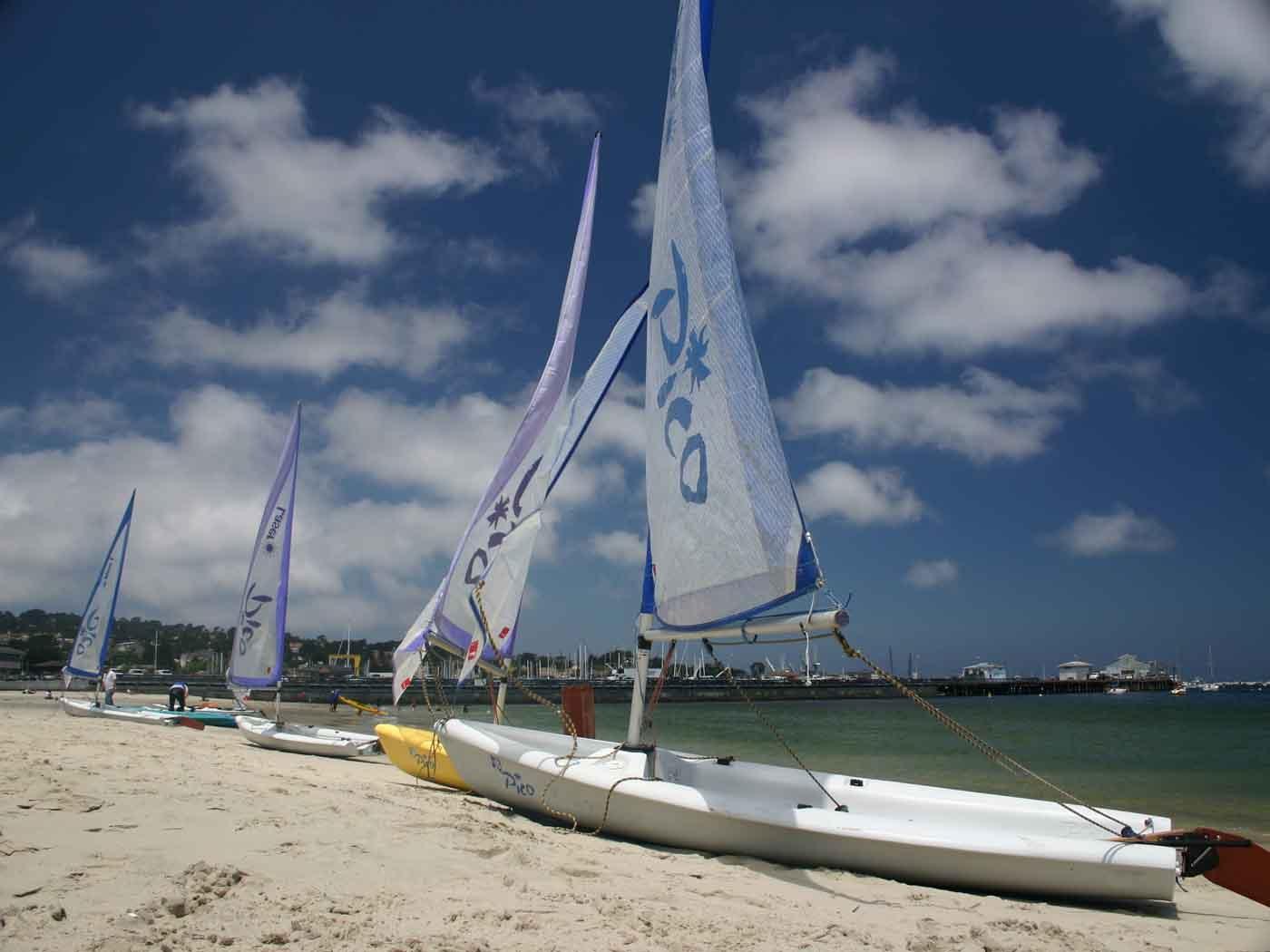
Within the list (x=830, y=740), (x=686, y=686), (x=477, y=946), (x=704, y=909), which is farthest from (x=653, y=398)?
(x=686, y=686)

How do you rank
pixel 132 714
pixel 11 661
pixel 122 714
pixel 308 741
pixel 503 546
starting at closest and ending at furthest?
pixel 503 546, pixel 308 741, pixel 132 714, pixel 122 714, pixel 11 661

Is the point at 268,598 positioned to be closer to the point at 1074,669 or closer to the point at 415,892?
the point at 415,892

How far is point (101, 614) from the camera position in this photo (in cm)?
2428

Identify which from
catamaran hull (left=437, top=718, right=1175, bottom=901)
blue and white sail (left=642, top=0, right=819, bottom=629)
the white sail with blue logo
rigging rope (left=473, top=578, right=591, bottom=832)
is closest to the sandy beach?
catamaran hull (left=437, top=718, right=1175, bottom=901)

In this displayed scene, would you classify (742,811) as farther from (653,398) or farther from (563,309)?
(563,309)

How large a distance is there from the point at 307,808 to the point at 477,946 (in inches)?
122

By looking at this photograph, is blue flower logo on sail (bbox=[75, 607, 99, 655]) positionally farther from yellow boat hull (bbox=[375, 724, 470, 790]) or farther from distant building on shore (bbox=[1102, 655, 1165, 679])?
distant building on shore (bbox=[1102, 655, 1165, 679])

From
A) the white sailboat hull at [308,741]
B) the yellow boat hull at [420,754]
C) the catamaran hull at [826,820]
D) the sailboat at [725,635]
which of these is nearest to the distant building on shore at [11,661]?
the white sailboat hull at [308,741]

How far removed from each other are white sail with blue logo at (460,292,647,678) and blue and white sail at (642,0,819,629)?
272cm

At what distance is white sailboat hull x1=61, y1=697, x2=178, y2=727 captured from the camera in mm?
19609

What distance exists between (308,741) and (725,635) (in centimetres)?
1137

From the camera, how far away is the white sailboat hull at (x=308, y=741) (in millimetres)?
15195

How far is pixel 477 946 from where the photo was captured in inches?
146

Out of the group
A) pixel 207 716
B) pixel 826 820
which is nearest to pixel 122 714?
pixel 207 716
